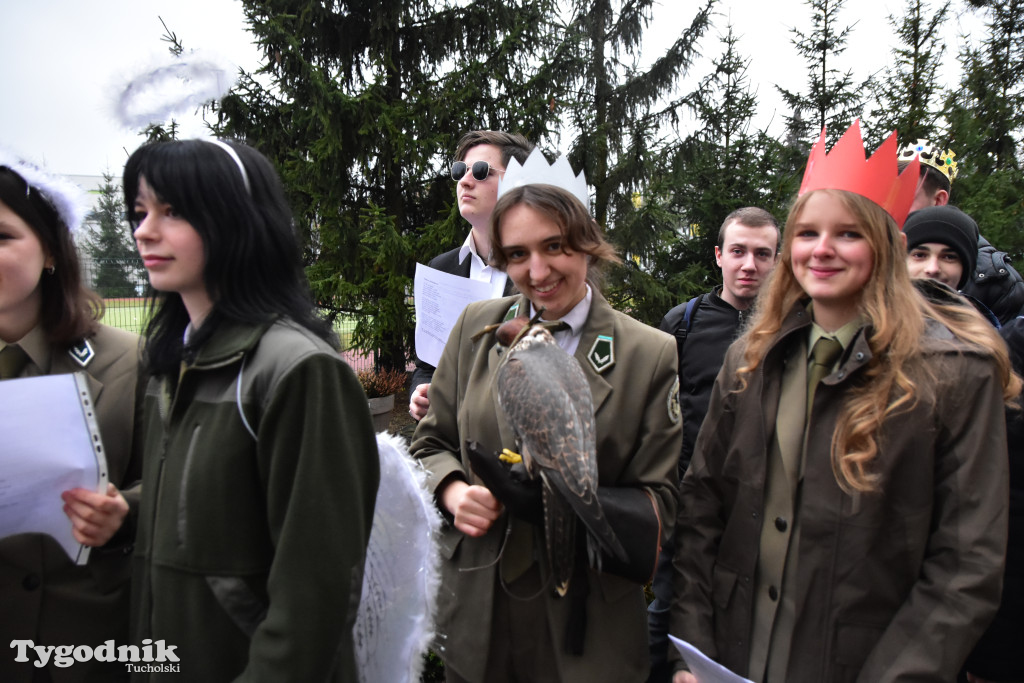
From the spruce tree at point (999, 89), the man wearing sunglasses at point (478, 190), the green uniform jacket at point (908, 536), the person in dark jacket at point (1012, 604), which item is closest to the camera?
the green uniform jacket at point (908, 536)

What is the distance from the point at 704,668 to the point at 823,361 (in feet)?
3.22

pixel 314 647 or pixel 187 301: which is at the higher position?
pixel 187 301

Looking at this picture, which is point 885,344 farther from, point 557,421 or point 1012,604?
point 1012,604

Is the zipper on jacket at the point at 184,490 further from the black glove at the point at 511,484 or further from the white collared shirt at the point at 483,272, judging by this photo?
the white collared shirt at the point at 483,272

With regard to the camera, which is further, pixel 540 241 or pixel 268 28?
pixel 268 28

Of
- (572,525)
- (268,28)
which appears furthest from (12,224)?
(268,28)

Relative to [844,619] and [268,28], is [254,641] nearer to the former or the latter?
[844,619]

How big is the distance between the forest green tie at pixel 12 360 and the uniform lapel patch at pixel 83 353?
0.12 meters

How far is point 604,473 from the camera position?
1820 mm

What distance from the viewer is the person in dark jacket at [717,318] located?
3.39 meters

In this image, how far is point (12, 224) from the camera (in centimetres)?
176

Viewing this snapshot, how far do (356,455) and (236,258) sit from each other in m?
0.55

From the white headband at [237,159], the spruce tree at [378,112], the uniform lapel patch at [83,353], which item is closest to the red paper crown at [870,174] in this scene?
the white headband at [237,159]

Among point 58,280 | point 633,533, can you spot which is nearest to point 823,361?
point 633,533
